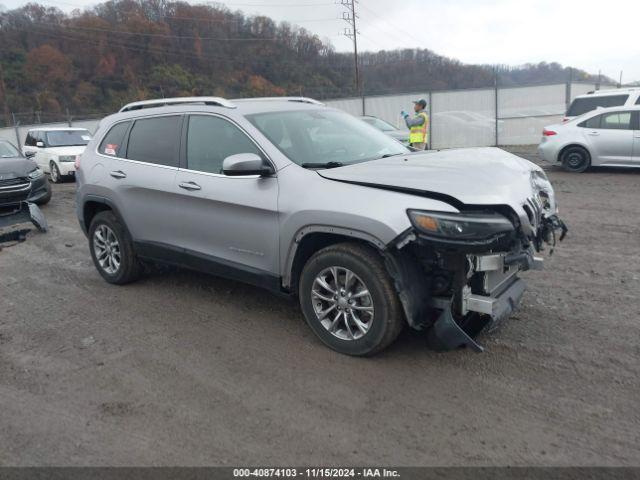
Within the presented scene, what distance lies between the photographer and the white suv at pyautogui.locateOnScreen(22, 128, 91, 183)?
1538cm

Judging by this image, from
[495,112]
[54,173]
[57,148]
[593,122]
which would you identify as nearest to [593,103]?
[593,122]

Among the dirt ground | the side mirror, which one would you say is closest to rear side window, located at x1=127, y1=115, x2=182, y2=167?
the side mirror

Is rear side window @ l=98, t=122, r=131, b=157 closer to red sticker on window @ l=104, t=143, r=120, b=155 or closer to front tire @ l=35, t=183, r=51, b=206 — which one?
red sticker on window @ l=104, t=143, r=120, b=155

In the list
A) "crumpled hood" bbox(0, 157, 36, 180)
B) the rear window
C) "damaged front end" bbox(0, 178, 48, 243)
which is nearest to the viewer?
"damaged front end" bbox(0, 178, 48, 243)

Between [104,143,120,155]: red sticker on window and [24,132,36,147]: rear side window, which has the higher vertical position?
[104,143,120,155]: red sticker on window

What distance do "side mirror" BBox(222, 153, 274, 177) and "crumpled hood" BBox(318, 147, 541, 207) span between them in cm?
45

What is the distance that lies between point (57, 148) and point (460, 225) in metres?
15.3

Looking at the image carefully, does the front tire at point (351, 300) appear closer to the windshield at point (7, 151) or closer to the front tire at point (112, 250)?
the front tire at point (112, 250)

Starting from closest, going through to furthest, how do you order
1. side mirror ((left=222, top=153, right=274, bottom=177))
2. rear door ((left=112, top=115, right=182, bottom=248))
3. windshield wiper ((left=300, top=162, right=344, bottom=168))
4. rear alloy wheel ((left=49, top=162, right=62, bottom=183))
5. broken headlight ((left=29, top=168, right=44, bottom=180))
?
1. side mirror ((left=222, top=153, right=274, bottom=177))
2. windshield wiper ((left=300, top=162, right=344, bottom=168))
3. rear door ((left=112, top=115, right=182, bottom=248))
4. broken headlight ((left=29, top=168, right=44, bottom=180))
5. rear alloy wheel ((left=49, top=162, right=62, bottom=183))

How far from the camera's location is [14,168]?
9469 millimetres

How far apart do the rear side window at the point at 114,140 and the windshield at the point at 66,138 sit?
1173 centimetres

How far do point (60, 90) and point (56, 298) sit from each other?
53.2 metres

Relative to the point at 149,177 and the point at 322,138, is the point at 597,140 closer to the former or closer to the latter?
the point at 322,138

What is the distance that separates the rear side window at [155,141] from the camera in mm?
4996
